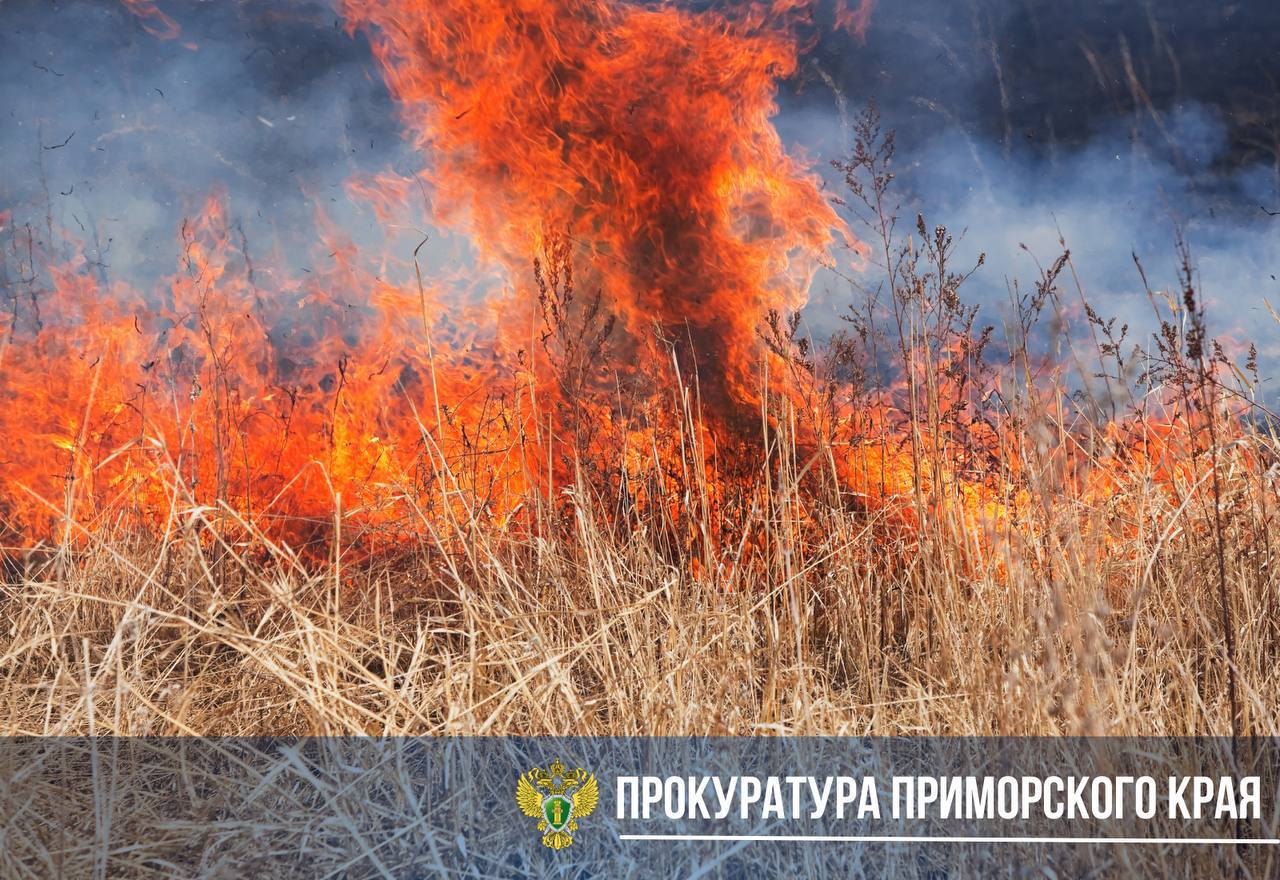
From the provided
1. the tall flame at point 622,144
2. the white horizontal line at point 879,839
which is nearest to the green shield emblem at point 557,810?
the white horizontal line at point 879,839

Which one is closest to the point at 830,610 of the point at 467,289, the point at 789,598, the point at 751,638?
the point at 789,598

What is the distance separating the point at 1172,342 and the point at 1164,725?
796 mm

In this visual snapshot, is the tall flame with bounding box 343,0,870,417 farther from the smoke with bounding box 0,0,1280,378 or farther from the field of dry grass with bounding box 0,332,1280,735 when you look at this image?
the field of dry grass with bounding box 0,332,1280,735

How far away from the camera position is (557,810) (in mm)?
1516

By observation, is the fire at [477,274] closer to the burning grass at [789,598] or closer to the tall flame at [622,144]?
the tall flame at [622,144]

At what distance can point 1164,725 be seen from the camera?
168 cm

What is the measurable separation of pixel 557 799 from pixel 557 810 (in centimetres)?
2

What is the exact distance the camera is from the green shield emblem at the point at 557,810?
4.92 ft

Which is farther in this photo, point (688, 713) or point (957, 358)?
point (957, 358)

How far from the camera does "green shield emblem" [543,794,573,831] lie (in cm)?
150

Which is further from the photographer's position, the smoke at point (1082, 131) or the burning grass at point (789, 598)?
the smoke at point (1082, 131)

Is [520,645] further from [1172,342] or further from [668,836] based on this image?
[1172,342]

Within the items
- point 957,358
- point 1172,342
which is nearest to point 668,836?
point 1172,342

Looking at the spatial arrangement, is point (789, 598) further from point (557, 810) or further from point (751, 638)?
point (557, 810)
